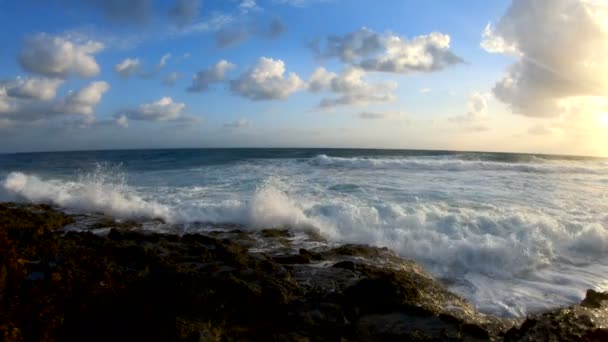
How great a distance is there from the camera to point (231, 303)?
470cm

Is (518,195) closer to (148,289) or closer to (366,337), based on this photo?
(366,337)

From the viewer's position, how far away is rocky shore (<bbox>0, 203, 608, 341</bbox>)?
153 inches

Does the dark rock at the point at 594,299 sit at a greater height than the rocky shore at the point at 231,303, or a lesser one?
lesser

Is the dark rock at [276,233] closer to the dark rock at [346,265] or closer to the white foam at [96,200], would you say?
the dark rock at [346,265]

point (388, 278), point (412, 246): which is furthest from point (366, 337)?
point (412, 246)

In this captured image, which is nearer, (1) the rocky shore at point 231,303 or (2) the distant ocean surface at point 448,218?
(1) the rocky shore at point 231,303

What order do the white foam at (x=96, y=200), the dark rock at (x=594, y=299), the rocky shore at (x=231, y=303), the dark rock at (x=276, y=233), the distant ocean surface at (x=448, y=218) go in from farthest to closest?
the white foam at (x=96, y=200)
the dark rock at (x=276, y=233)
the distant ocean surface at (x=448, y=218)
the dark rock at (x=594, y=299)
the rocky shore at (x=231, y=303)

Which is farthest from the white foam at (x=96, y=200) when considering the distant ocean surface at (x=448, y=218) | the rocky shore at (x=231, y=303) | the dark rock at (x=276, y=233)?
the rocky shore at (x=231, y=303)

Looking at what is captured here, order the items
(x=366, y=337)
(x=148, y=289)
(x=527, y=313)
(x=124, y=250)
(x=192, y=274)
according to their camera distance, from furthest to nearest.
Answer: (x=124, y=250)
(x=527, y=313)
(x=192, y=274)
(x=148, y=289)
(x=366, y=337)

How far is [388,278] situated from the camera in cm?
543

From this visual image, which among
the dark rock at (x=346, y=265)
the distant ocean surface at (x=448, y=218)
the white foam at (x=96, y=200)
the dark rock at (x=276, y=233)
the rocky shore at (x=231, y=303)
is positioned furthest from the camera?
the white foam at (x=96, y=200)

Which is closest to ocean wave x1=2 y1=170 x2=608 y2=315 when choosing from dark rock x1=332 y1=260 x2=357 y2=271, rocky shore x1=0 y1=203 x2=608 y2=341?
rocky shore x1=0 y1=203 x2=608 y2=341

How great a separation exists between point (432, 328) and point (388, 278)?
112 centimetres

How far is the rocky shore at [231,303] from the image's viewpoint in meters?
3.88
